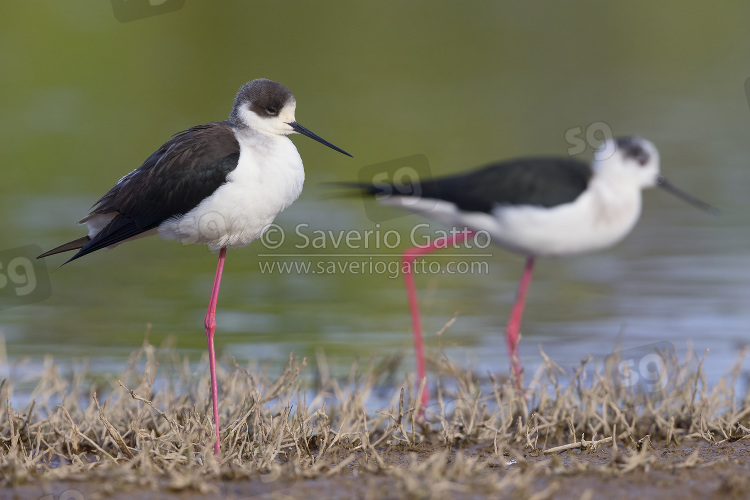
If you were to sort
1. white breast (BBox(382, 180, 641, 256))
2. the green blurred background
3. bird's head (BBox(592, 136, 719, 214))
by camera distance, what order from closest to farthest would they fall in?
1. white breast (BBox(382, 180, 641, 256))
2. bird's head (BBox(592, 136, 719, 214))
3. the green blurred background

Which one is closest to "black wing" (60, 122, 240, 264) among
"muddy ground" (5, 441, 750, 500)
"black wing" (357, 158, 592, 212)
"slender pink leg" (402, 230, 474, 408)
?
"muddy ground" (5, 441, 750, 500)

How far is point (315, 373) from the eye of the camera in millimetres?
6422

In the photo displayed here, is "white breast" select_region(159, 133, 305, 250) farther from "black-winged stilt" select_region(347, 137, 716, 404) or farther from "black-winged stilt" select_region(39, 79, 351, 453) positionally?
"black-winged stilt" select_region(347, 137, 716, 404)

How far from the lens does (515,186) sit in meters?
6.52

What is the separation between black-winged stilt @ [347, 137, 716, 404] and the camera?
642 cm

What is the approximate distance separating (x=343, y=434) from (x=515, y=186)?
224cm

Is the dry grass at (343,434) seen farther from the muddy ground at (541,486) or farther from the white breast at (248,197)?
the white breast at (248,197)

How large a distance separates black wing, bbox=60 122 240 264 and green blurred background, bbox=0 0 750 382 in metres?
2.10

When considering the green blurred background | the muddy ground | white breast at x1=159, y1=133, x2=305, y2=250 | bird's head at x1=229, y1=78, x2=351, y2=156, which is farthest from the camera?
the green blurred background

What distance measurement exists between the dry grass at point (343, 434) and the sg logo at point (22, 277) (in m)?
3.02

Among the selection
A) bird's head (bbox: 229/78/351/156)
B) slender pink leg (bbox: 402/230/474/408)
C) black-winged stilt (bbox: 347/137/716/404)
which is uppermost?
bird's head (bbox: 229/78/351/156)

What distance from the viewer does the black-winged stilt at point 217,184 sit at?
15.8ft

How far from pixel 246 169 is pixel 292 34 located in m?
16.8

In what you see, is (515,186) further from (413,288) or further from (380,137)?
(380,137)
